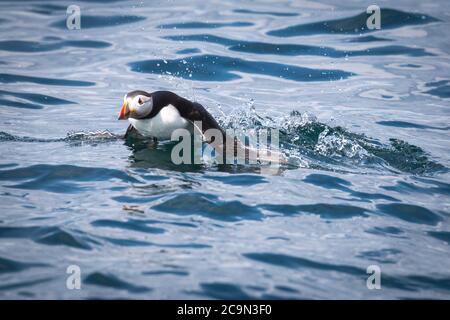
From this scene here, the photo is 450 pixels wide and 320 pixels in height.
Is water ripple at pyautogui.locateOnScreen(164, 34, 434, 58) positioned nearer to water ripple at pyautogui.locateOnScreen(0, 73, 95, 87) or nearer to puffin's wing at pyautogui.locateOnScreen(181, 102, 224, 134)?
water ripple at pyautogui.locateOnScreen(0, 73, 95, 87)

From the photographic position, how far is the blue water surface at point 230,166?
633 centimetres

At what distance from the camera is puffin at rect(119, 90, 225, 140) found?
9.34 meters

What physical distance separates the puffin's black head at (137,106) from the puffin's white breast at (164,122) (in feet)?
0.40

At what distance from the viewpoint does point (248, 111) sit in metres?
11.0

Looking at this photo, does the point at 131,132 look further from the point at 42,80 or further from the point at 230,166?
the point at 42,80

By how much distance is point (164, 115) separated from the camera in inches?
371

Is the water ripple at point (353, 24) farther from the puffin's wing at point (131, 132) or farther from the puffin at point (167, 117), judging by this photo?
the puffin at point (167, 117)

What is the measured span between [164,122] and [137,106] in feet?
1.24

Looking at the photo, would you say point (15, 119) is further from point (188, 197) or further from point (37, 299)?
point (37, 299)

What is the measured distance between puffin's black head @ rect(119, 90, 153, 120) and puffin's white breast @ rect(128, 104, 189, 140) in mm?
121

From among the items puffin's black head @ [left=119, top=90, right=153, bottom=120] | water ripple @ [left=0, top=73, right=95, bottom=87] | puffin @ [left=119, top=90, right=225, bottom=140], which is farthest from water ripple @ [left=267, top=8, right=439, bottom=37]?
puffin's black head @ [left=119, top=90, right=153, bottom=120]
